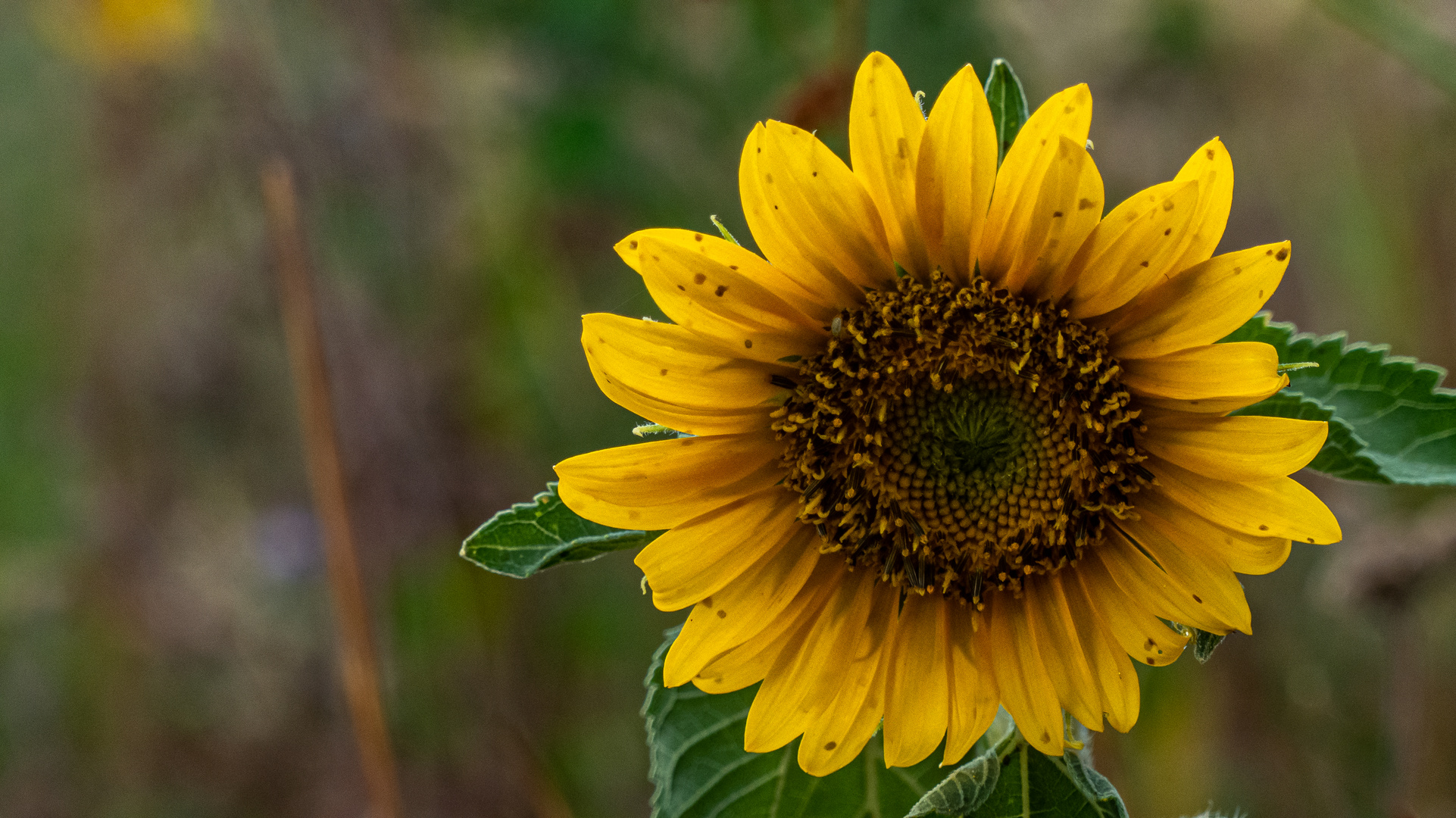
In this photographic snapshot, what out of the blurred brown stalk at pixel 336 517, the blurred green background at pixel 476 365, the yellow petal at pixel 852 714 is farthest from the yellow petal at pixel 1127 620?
the blurred green background at pixel 476 365

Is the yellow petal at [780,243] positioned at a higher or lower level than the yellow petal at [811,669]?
higher

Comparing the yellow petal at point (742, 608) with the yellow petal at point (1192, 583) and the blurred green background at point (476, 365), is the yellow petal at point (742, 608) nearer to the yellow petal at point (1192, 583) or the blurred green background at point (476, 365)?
the yellow petal at point (1192, 583)

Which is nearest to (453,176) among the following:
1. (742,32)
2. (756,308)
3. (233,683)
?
(742,32)

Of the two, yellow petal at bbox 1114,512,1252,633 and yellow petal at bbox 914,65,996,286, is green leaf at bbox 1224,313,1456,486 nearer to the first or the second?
yellow petal at bbox 1114,512,1252,633

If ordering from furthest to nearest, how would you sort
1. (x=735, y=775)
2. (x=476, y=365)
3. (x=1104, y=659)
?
(x=476, y=365) < (x=735, y=775) < (x=1104, y=659)

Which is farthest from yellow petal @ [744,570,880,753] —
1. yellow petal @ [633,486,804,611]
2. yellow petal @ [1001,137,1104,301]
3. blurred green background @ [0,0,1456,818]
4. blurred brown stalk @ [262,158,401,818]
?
blurred green background @ [0,0,1456,818]

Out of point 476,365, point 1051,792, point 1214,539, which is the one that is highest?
point 476,365

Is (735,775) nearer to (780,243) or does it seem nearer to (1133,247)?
(780,243)

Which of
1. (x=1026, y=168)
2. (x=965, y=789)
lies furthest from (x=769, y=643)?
(x=1026, y=168)
